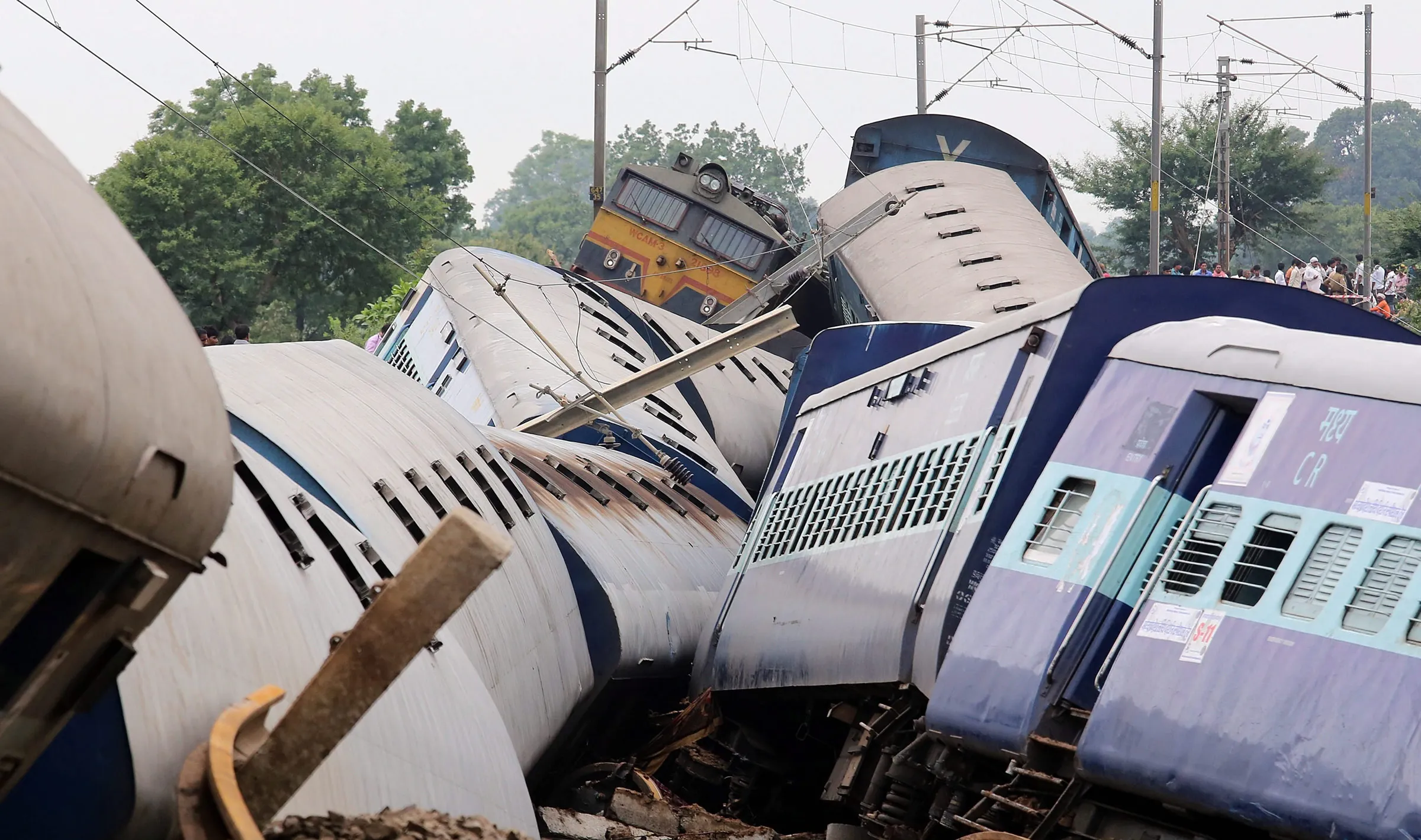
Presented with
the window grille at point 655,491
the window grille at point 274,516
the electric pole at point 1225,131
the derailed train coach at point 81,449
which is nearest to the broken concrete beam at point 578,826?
the window grille at point 274,516

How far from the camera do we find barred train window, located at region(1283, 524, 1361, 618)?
941 cm

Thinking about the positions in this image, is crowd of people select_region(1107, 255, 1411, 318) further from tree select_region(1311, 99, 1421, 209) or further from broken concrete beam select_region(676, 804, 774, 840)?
tree select_region(1311, 99, 1421, 209)

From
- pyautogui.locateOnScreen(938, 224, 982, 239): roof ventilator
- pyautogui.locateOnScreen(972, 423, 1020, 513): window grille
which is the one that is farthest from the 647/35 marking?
pyautogui.locateOnScreen(938, 224, 982, 239): roof ventilator

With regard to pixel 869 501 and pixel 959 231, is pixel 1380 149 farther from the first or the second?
pixel 869 501

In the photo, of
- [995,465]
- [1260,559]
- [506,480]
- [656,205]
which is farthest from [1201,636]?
[656,205]

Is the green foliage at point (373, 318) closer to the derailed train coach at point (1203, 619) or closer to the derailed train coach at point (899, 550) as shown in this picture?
the derailed train coach at point (899, 550)

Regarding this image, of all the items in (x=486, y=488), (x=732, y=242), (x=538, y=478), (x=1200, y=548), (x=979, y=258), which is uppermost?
(x=979, y=258)

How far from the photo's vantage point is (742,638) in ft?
58.4

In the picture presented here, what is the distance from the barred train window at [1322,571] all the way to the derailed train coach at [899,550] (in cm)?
→ 159

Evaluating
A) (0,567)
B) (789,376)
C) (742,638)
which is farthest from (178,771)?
(789,376)

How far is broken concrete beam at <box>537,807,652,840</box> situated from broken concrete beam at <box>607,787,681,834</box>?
1.11 metres

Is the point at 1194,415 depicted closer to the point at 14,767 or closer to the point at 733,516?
the point at 14,767

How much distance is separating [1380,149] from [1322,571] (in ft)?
521

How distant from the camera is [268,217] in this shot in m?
54.1
